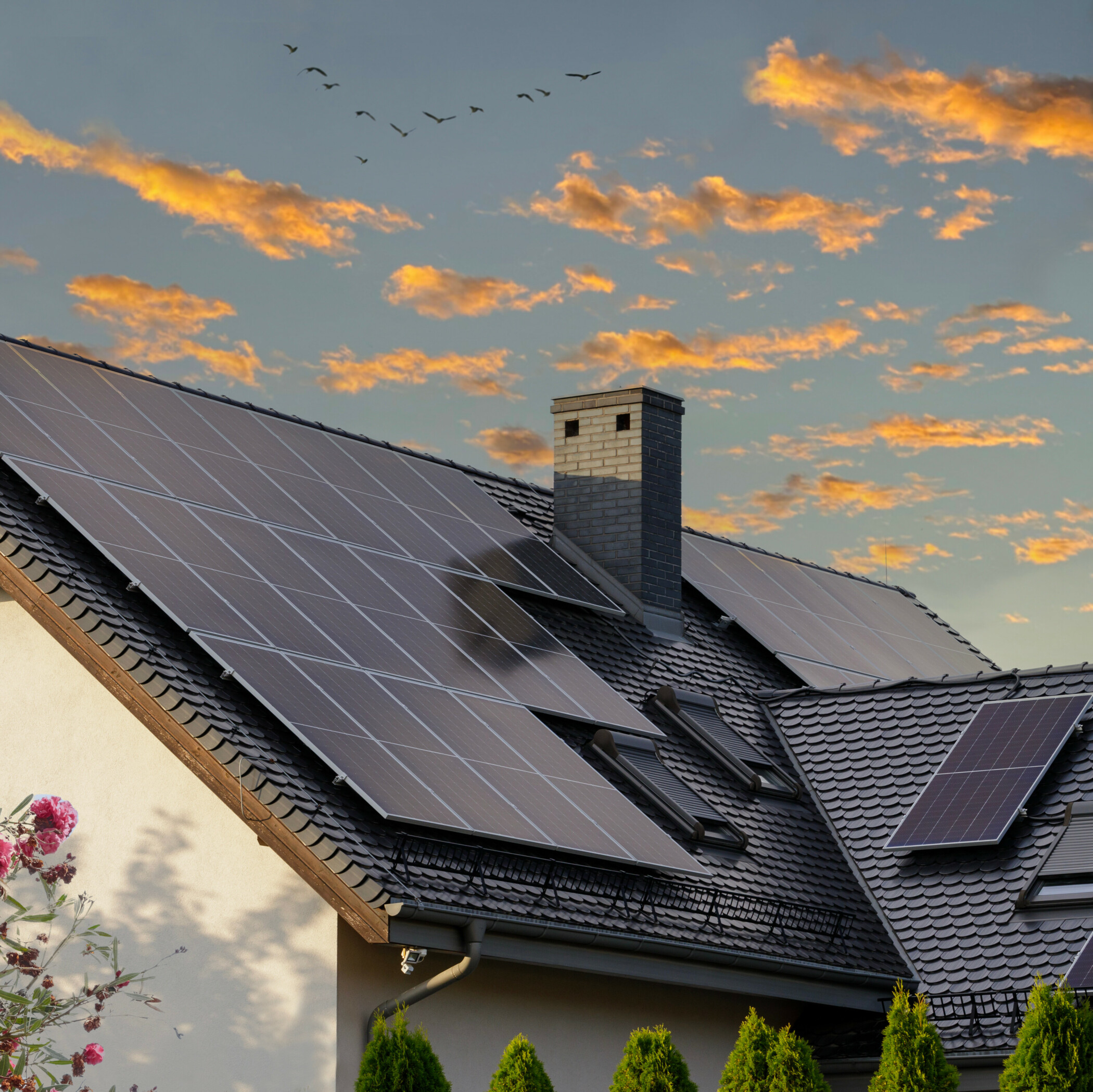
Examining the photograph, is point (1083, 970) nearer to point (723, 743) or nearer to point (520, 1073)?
point (723, 743)

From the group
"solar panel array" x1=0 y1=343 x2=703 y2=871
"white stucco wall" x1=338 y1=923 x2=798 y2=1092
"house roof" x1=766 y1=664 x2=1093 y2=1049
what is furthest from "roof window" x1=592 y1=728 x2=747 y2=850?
"house roof" x1=766 y1=664 x2=1093 y2=1049

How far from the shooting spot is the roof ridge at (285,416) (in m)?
18.1

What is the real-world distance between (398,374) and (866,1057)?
54.9ft

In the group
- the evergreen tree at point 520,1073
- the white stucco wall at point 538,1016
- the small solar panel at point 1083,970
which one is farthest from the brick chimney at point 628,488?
the evergreen tree at point 520,1073

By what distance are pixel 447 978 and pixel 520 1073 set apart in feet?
2.99

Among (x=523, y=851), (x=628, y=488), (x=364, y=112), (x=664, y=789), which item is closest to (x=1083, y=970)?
(x=664, y=789)

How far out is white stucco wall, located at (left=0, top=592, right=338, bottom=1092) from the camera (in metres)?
13.3

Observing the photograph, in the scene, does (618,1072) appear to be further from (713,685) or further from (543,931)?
(713,685)

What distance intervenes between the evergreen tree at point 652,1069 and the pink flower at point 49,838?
4874 mm

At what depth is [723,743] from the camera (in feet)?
63.2

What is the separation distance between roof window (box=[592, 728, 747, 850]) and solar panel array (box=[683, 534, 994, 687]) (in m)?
4.59

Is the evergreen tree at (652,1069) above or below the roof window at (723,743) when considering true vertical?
below

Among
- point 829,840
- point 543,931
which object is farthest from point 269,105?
point 543,931

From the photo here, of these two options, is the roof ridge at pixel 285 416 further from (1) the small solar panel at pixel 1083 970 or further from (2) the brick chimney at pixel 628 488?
(1) the small solar panel at pixel 1083 970
